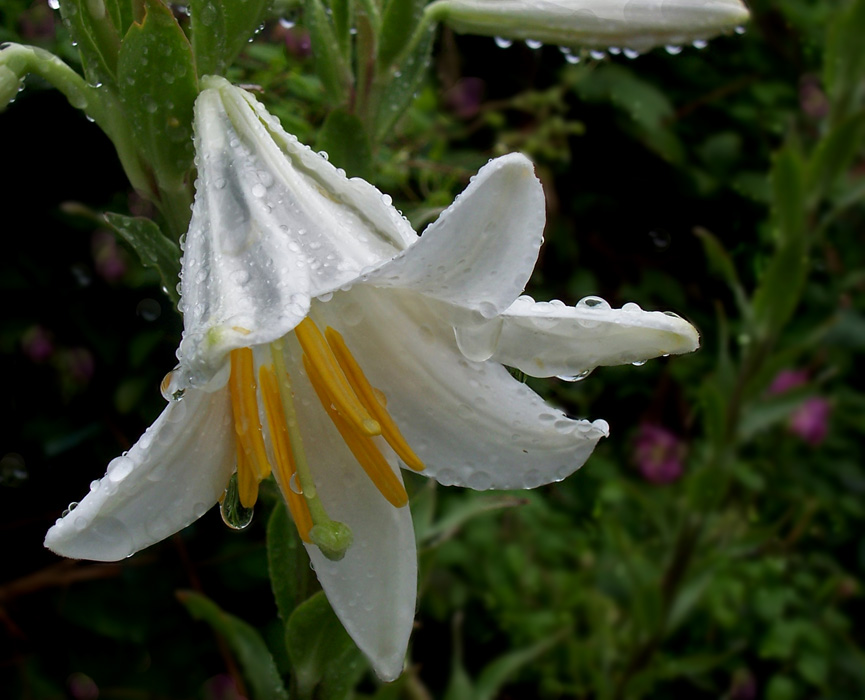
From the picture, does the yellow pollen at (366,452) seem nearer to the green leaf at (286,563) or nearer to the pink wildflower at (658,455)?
the green leaf at (286,563)

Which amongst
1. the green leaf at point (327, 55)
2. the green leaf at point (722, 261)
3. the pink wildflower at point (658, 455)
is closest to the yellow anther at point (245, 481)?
the green leaf at point (327, 55)

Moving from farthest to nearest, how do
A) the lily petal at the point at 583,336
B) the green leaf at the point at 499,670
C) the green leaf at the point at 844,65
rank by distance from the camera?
the green leaf at the point at 844,65 < the green leaf at the point at 499,670 < the lily petal at the point at 583,336

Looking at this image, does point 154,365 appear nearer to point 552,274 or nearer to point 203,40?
point 203,40

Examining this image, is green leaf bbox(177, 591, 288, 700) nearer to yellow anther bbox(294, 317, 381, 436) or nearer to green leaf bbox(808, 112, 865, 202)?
yellow anther bbox(294, 317, 381, 436)

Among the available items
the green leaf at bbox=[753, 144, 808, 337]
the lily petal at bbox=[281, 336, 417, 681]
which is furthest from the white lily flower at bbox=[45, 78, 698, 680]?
the green leaf at bbox=[753, 144, 808, 337]

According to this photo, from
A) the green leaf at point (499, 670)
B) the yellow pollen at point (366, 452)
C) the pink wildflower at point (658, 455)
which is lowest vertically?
the pink wildflower at point (658, 455)

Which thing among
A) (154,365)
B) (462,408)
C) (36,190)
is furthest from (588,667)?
(36,190)

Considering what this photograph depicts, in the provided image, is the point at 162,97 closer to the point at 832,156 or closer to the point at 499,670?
the point at 499,670
